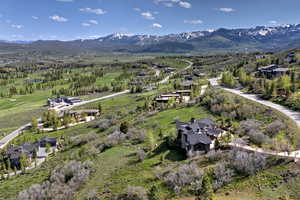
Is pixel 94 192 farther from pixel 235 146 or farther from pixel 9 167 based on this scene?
pixel 9 167

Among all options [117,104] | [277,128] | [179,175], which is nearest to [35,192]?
[179,175]

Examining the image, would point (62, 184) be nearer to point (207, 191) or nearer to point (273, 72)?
point (207, 191)

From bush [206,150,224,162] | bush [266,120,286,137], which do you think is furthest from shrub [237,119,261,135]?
bush [206,150,224,162]

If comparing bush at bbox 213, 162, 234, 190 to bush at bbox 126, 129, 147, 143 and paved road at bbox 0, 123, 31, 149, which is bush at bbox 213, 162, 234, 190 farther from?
paved road at bbox 0, 123, 31, 149

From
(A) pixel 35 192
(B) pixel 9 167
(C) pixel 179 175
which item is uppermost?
(C) pixel 179 175

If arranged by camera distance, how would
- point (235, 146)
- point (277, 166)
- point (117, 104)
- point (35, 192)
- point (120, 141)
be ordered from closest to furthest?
point (277, 166) < point (35, 192) < point (235, 146) < point (120, 141) < point (117, 104)

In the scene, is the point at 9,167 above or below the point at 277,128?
below

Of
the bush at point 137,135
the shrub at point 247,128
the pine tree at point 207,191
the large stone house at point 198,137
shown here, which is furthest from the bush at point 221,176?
the bush at point 137,135
